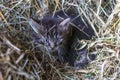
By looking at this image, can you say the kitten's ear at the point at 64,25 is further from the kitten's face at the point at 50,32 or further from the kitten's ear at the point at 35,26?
the kitten's ear at the point at 35,26

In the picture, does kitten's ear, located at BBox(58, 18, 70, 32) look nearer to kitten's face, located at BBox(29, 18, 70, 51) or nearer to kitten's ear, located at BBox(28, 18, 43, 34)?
kitten's face, located at BBox(29, 18, 70, 51)

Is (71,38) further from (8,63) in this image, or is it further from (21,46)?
(8,63)

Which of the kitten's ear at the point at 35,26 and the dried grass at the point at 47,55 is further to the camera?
the kitten's ear at the point at 35,26

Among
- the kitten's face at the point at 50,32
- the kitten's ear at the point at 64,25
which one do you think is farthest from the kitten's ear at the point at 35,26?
the kitten's ear at the point at 64,25

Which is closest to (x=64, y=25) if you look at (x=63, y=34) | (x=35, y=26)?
(x=63, y=34)

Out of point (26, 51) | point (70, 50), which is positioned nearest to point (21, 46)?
point (26, 51)

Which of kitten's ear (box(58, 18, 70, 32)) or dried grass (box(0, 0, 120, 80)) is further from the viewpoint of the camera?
kitten's ear (box(58, 18, 70, 32))

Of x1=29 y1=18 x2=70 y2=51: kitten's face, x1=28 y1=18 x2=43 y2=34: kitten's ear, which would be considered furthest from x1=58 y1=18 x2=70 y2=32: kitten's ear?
x1=28 y1=18 x2=43 y2=34: kitten's ear

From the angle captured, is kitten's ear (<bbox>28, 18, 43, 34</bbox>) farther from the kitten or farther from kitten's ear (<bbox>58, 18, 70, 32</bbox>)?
kitten's ear (<bbox>58, 18, 70, 32</bbox>)
